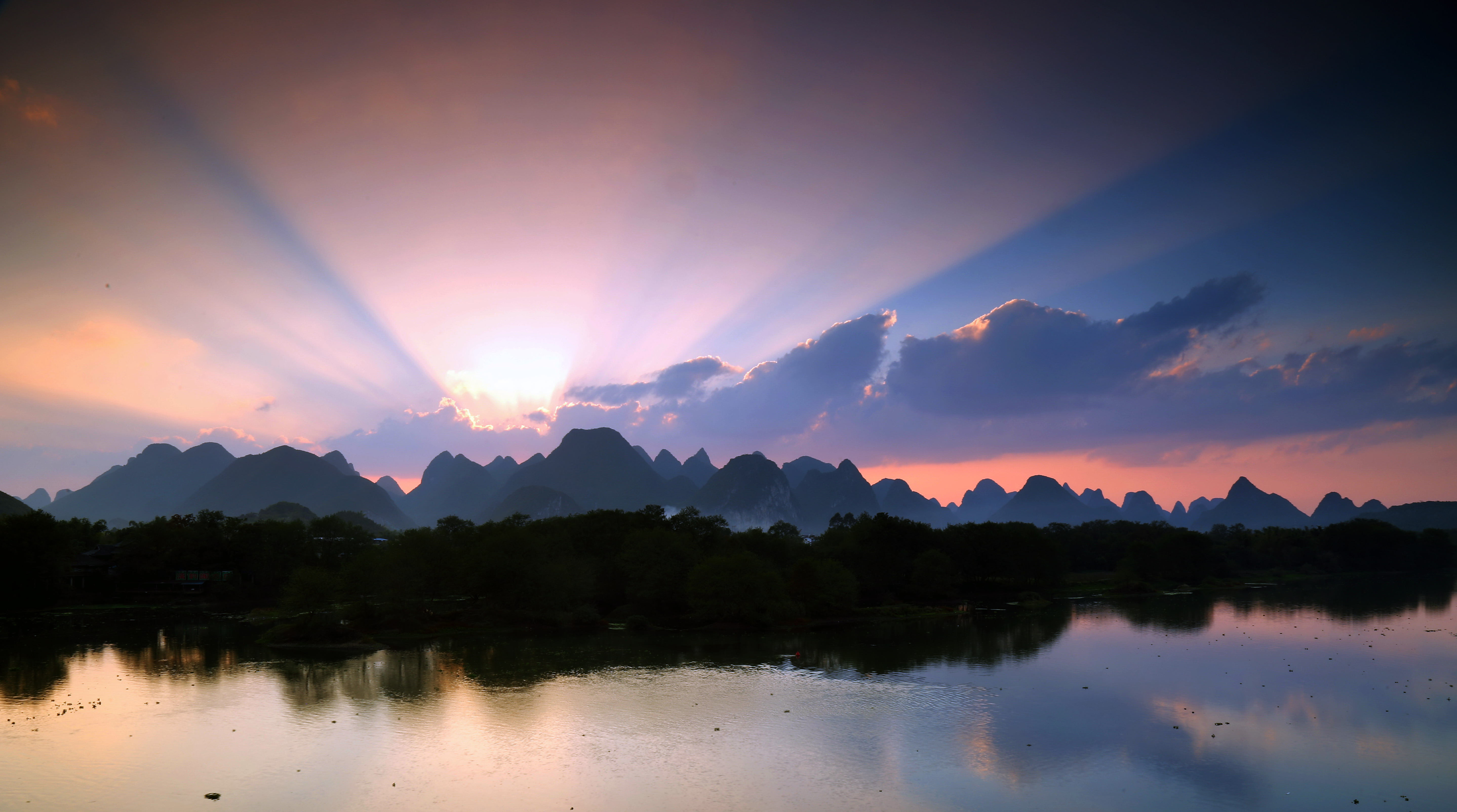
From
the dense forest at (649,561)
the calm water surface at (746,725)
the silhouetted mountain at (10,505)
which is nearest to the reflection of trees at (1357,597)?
the dense forest at (649,561)

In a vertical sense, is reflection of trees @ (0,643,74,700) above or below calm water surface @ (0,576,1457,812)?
above

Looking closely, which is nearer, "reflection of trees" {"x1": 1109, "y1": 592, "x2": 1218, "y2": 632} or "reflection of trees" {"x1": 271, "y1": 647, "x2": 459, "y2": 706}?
→ "reflection of trees" {"x1": 271, "y1": 647, "x2": 459, "y2": 706}

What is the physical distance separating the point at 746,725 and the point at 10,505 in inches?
7953

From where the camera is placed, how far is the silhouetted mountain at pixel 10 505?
14500 centimetres

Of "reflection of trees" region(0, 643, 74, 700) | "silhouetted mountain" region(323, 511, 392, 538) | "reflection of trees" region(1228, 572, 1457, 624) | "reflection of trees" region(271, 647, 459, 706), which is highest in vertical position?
"silhouetted mountain" region(323, 511, 392, 538)

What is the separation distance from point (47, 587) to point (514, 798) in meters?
81.5

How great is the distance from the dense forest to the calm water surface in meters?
10.2

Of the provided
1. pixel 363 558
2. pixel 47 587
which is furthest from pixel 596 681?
pixel 47 587

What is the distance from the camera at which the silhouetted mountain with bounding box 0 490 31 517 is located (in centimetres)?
14500

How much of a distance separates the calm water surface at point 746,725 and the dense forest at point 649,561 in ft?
33.4

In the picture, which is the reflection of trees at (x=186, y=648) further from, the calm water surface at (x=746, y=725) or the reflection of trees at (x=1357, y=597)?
the reflection of trees at (x=1357, y=597)

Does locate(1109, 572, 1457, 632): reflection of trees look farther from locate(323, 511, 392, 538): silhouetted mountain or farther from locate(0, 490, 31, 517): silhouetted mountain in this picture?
locate(0, 490, 31, 517): silhouetted mountain

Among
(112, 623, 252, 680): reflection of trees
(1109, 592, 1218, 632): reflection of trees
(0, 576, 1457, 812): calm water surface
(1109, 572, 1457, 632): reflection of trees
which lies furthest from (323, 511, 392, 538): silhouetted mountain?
(1109, 572, 1457, 632): reflection of trees

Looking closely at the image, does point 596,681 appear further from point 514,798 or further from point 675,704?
point 514,798
